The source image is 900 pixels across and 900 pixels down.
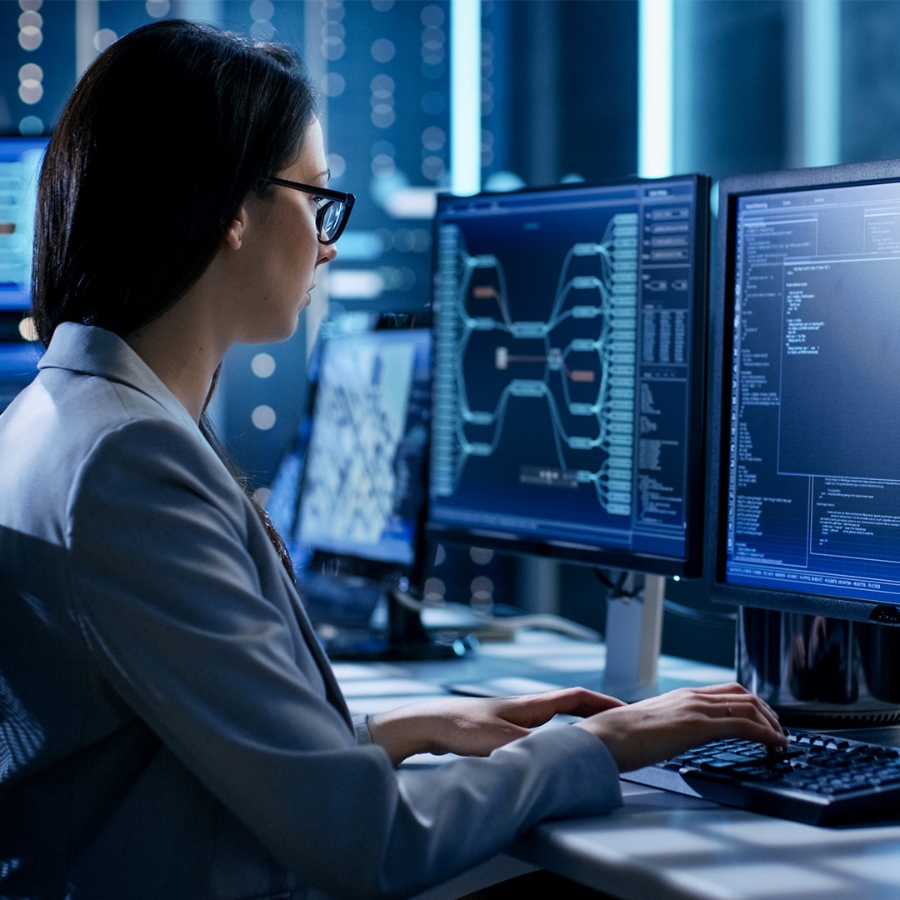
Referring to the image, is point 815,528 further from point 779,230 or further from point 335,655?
point 335,655

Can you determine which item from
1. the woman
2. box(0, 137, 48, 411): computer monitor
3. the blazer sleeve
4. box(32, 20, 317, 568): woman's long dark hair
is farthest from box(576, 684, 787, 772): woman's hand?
box(0, 137, 48, 411): computer monitor

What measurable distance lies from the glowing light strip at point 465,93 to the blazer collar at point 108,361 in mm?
2421

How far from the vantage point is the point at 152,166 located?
0.91m

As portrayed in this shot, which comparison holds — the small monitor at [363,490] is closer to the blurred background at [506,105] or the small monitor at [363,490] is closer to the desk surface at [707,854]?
the blurred background at [506,105]

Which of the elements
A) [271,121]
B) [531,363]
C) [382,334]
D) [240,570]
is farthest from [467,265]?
[240,570]

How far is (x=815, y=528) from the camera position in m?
1.13

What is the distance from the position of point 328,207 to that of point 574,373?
1.50 ft

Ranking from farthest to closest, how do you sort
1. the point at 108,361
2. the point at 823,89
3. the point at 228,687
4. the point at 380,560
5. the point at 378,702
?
the point at 823,89 < the point at 380,560 < the point at 378,702 < the point at 108,361 < the point at 228,687

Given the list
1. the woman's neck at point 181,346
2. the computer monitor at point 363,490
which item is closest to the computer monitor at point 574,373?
the computer monitor at point 363,490

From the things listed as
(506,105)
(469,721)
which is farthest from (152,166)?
(506,105)

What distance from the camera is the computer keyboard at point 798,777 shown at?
0.86 m

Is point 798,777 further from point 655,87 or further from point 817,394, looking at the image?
point 655,87

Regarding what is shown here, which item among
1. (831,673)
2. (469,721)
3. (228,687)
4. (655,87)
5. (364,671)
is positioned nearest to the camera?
(228,687)

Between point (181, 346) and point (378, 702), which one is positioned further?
point (378, 702)
